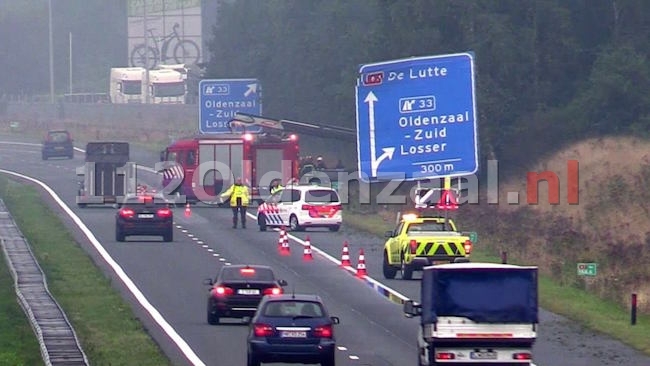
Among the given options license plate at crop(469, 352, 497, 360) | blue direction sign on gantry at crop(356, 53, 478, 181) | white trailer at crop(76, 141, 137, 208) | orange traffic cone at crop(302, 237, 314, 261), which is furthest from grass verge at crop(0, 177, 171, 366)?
blue direction sign on gantry at crop(356, 53, 478, 181)

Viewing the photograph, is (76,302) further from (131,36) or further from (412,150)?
(131,36)

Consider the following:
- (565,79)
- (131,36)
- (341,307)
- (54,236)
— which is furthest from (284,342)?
(131,36)

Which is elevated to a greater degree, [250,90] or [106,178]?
[250,90]

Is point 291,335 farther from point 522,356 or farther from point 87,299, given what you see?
point 87,299

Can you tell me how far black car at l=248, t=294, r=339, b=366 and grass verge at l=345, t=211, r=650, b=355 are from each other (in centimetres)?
625

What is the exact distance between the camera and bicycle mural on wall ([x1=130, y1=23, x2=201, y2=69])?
139 m

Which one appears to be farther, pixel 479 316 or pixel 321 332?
pixel 321 332

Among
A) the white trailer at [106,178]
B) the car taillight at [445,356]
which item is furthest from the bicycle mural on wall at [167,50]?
the car taillight at [445,356]

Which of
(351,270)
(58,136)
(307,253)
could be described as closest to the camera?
(351,270)

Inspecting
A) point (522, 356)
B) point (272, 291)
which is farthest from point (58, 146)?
point (522, 356)

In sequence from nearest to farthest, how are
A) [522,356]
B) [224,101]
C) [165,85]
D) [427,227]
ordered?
[522,356]
[427,227]
[224,101]
[165,85]

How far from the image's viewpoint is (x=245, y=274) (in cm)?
3291

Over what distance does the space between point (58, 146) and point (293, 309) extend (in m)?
70.7

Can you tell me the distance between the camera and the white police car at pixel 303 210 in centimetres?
5441
